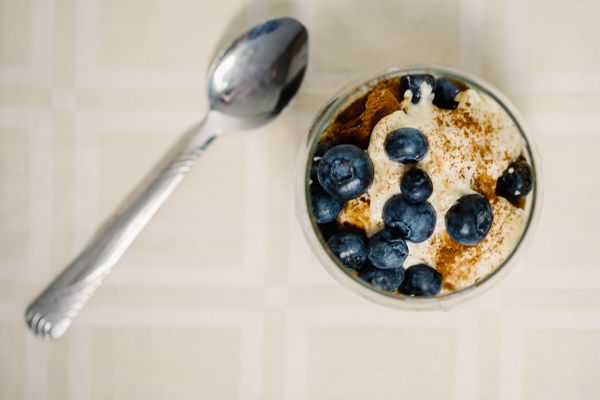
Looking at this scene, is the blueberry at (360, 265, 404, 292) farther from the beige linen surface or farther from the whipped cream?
the beige linen surface

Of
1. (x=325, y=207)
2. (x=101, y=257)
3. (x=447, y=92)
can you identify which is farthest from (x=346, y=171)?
(x=101, y=257)

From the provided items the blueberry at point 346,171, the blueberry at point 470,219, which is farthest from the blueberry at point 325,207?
the blueberry at point 470,219

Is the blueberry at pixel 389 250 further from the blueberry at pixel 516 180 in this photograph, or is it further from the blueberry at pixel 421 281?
the blueberry at pixel 516 180

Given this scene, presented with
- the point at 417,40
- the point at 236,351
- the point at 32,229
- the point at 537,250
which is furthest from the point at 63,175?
the point at 537,250

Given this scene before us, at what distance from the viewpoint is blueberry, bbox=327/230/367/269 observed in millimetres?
609

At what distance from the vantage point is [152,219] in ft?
2.53

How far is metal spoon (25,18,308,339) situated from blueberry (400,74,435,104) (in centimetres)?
16

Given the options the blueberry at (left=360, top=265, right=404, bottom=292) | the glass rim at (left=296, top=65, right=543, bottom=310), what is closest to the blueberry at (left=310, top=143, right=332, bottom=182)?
the glass rim at (left=296, top=65, right=543, bottom=310)

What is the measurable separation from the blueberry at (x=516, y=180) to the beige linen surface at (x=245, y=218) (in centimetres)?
17

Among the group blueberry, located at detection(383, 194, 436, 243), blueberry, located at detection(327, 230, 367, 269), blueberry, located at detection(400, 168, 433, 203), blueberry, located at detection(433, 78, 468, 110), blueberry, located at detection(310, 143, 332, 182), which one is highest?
blueberry, located at detection(433, 78, 468, 110)

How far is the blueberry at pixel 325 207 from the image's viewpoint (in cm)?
61

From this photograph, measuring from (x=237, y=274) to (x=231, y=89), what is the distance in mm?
240

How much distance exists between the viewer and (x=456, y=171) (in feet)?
2.05

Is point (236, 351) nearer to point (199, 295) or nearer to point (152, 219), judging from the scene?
point (199, 295)
